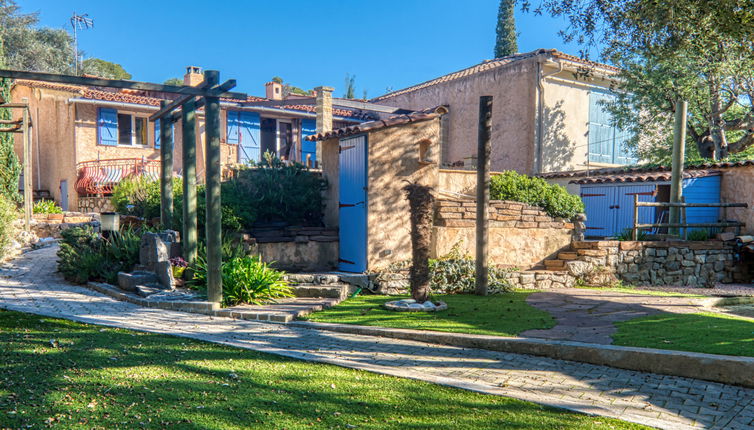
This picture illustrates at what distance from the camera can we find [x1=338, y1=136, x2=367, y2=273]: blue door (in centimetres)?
994

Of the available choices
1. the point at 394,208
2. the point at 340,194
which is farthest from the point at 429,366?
the point at 340,194

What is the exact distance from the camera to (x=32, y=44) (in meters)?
29.3

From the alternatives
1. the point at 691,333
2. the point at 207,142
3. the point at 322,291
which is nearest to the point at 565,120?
the point at 322,291

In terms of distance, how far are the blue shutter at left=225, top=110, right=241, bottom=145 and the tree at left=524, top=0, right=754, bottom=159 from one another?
45.8ft

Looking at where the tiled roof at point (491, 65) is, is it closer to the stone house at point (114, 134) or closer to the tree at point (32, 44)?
the stone house at point (114, 134)

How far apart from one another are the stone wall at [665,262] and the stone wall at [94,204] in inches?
582

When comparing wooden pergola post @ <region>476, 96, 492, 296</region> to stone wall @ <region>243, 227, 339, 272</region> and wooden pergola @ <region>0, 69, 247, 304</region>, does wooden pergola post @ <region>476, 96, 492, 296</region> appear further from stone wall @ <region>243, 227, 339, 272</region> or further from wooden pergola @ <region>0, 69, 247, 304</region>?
wooden pergola @ <region>0, 69, 247, 304</region>

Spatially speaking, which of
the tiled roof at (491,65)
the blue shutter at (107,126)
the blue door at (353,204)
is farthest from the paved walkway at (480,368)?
the blue shutter at (107,126)

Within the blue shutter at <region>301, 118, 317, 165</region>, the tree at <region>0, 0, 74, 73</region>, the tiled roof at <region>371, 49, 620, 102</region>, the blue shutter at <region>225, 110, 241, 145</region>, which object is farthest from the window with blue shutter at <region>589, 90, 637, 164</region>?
the tree at <region>0, 0, 74, 73</region>

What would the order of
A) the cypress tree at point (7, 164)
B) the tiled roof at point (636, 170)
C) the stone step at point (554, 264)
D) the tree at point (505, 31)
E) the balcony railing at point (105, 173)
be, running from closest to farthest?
the stone step at point (554, 264), the tiled roof at point (636, 170), the cypress tree at point (7, 164), the balcony railing at point (105, 173), the tree at point (505, 31)

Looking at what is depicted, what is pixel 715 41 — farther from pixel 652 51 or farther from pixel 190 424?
pixel 190 424

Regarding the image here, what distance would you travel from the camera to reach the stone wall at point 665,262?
1174 centimetres

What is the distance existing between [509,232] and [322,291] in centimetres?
420

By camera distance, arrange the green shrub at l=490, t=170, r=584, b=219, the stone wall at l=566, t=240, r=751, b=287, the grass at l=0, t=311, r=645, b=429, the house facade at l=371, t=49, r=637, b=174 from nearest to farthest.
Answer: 1. the grass at l=0, t=311, r=645, b=429
2. the stone wall at l=566, t=240, r=751, b=287
3. the green shrub at l=490, t=170, r=584, b=219
4. the house facade at l=371, t=49, r=637, b=174
